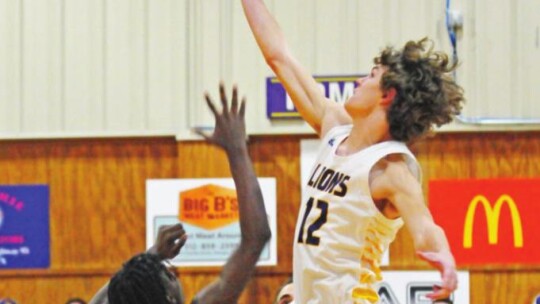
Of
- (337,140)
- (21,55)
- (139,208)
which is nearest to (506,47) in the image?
(139,208)

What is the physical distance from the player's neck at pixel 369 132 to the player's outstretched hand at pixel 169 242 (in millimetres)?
1141

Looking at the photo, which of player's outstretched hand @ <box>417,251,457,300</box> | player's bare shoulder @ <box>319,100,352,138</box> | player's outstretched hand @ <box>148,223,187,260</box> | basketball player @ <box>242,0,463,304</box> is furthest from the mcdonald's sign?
player's outstretched hand @ <box>148,223,187,260</box>

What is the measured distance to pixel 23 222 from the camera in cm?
964

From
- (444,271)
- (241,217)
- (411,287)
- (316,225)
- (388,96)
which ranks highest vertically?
(388,96)

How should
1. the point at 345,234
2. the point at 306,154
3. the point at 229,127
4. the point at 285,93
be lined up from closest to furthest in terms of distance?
1. the point at 229,127
2. the point at 345,234
3. the point at 306,154
4. the point at 285,93

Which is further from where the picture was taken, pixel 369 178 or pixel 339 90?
pixel 339 90

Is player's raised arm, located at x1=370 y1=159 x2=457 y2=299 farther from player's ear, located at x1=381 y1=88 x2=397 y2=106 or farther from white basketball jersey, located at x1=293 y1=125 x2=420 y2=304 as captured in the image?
player's ear, located at x1=381 y1=88 x2=397 y2=106

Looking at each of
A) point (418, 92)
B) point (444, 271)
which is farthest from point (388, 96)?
point (444, 271)

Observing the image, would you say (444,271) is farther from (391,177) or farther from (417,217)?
(391,177)

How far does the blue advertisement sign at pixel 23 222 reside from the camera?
378 inches

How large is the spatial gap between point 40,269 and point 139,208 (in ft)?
3.40

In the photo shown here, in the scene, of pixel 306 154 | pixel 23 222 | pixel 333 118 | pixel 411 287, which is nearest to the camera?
pixel 333 118

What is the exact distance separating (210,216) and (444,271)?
19.4 feet

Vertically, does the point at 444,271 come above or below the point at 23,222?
above
